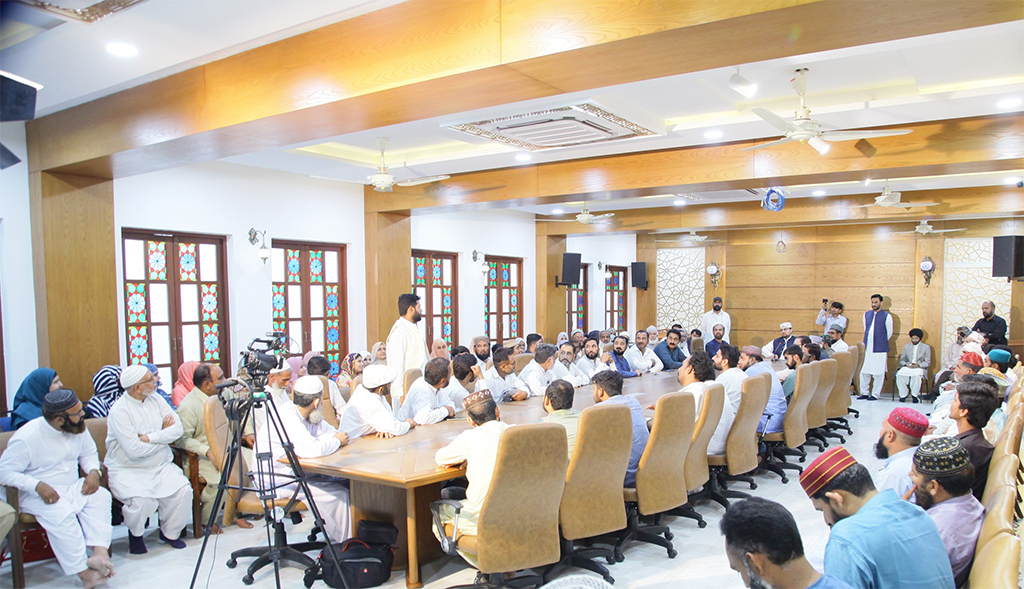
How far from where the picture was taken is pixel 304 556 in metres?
3.74

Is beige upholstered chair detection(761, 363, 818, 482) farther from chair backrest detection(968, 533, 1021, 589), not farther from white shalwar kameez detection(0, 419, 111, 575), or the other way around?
white shalwar kameez detection(0, 419, 111, 575)

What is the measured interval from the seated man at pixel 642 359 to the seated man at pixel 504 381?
7.74 feet

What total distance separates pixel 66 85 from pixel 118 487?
257cm

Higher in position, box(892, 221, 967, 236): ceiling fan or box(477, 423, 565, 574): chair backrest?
box(892, 221, 967, 236): ceiling fan

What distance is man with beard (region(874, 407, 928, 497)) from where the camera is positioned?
2916mm

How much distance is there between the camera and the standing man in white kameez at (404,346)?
5.40m

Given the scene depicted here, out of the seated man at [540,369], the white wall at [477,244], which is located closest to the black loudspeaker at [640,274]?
the white wall at [477,244]

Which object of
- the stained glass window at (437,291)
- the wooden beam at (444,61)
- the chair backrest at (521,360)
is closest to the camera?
the wooden beam at (444,61)

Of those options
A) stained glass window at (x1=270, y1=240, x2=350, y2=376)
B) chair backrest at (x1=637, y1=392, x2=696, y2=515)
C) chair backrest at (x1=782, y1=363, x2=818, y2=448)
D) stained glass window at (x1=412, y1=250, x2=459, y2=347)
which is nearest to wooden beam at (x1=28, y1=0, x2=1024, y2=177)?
chair backrest at (x1=637, y1=392, x2=696, y2=515)

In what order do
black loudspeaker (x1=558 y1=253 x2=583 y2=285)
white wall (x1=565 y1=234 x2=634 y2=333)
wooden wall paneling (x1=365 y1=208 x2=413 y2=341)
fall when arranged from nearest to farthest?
wooden wall paneling (x1=365 y1=208 x2=413 y2=341) < black loudspeaker (x1=558 y1=253 x2=583 y2=285) < white wall (x1=565 y1=234 x2=634 y2=333)

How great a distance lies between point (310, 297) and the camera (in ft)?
26.7

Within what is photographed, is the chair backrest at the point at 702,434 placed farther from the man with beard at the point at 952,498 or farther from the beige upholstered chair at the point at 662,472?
the man with beard at the point at 952,498

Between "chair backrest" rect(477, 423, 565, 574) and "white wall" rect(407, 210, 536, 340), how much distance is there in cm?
675

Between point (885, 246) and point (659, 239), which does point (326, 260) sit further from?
point (885, 246)
